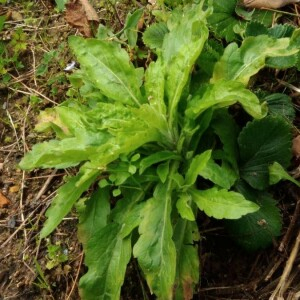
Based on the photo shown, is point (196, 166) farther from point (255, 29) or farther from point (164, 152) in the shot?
point (255, 29)

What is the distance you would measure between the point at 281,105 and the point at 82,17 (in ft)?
3.62

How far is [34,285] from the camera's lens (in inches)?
79.7

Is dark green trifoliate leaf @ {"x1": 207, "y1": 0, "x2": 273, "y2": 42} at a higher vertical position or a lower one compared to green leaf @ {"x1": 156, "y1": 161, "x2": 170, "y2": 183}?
higher

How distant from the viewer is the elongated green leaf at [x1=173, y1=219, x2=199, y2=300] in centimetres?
170

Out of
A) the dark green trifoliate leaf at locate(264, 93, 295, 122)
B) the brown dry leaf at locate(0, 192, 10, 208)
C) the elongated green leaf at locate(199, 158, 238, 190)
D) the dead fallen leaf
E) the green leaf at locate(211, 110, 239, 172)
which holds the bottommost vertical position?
the brown dry leaf at locate(0, 192, 10, 208)

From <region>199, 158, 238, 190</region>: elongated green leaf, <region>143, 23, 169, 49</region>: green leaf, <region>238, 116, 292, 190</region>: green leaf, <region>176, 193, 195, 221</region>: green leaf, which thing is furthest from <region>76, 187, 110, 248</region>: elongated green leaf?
<region>143, 23, 169, 49</region>: green leaf

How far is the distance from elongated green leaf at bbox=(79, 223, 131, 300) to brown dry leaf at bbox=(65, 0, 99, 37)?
1.06 m

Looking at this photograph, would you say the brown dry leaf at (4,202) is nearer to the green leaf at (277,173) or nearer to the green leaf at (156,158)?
the green leaf at (156,158)

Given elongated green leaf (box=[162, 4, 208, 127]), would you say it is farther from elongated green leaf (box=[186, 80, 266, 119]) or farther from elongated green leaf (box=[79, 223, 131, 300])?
elongated green leaf (box=[79, 223, 131, 300])

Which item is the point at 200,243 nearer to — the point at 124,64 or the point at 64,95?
the point at 124,64

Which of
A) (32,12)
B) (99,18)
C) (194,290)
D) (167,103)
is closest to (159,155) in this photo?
(167,103)

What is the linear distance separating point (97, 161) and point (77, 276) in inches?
24.0

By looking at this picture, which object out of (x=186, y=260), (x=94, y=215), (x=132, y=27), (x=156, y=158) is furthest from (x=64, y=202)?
(x=132, y=27)

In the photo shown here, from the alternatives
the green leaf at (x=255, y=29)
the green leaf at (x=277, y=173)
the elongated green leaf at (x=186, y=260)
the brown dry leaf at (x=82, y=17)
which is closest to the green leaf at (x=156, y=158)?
the elongated green leaf at (x=186, y=260)
